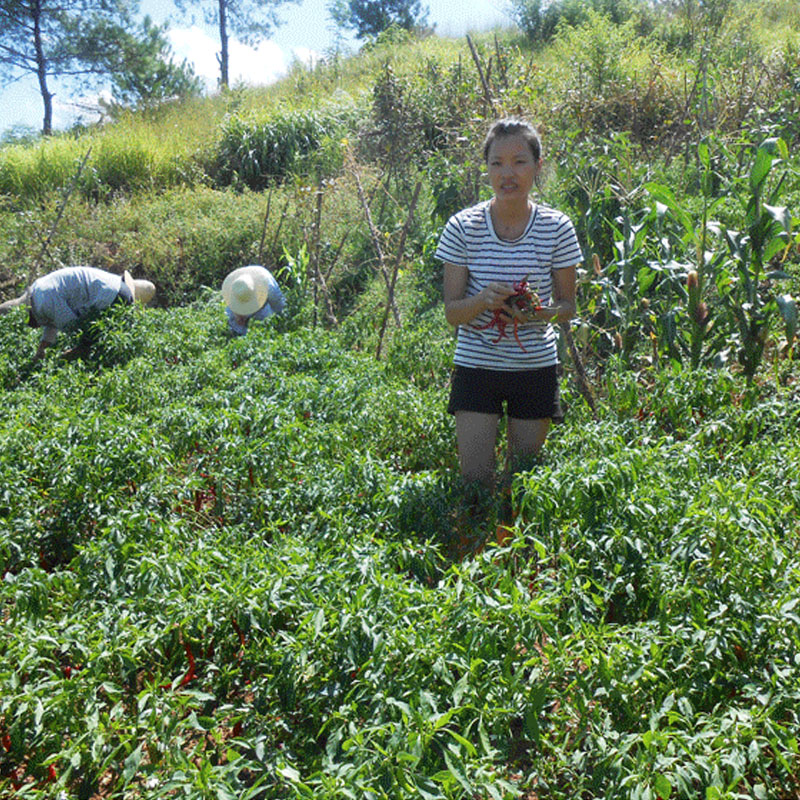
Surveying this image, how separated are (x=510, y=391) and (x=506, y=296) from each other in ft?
1.41

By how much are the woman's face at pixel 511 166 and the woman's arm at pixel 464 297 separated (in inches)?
13.6

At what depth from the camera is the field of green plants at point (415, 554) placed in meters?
2.04

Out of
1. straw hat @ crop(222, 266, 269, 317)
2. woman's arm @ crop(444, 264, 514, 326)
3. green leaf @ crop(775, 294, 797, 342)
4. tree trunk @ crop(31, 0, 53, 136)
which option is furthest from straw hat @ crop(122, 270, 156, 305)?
tree trunk @ crop(31, 0, 53, 136)

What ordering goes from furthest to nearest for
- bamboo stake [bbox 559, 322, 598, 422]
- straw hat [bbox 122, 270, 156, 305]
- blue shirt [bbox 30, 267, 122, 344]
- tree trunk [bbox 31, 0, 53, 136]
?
tree trunk [bbox 31, 0, 53, 136] → straw hat [bbox 122, 270, 156, 305] → blue shirt [bbox 30, 267, 122, 344] → bamboo stake [bbox 559, 322, 598, 422]

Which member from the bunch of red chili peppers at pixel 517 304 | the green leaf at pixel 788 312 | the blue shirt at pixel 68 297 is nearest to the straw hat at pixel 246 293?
the blue shirt at pixel 68 297

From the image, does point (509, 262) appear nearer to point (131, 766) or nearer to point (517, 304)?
point (517, 304)

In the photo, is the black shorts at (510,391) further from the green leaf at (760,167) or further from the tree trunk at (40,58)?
the tree trunk at (40,58)

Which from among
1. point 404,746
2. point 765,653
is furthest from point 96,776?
point 765,653

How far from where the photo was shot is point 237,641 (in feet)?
8.61

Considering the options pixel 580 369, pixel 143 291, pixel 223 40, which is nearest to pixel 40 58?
pixel 223 40

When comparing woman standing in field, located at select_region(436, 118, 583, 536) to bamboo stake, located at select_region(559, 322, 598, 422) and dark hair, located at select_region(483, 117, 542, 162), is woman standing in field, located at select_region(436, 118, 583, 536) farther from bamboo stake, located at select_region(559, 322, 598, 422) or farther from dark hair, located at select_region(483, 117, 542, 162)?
bamboo stake, located at select_region(559, 322, 598, 422)

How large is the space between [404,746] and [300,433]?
7.20ft

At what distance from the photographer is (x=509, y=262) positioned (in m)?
3.28

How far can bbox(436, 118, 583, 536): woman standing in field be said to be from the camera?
10.4 feet
